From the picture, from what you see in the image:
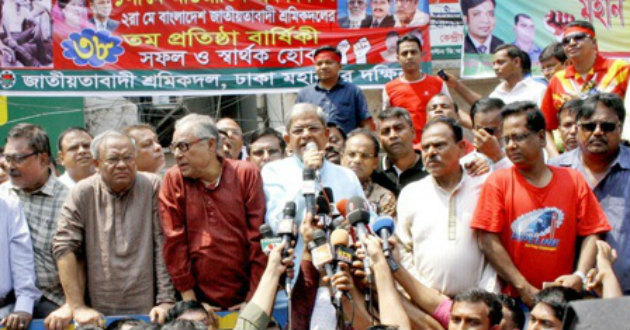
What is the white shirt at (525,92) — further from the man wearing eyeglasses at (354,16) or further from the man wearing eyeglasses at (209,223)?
the man wearing eyeglasses at (209,223)

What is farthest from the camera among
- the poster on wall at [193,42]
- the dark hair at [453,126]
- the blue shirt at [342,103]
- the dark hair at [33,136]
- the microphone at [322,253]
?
the poster on wall at [193,42]

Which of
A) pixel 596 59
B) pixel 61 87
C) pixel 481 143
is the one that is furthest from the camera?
pixel 61 87

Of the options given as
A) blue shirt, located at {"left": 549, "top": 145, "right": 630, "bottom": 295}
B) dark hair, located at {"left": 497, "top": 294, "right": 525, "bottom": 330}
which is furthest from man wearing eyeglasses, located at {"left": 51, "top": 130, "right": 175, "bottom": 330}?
blue shirt, located at {"left": 549, "top": 145, "right": 630, "bottom": 295}

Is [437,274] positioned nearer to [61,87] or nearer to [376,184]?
[376,184]

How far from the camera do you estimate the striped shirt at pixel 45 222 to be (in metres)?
5.87

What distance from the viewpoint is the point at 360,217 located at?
4426 mm

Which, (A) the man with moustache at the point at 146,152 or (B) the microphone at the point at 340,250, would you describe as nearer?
(B) the microphone at the point at 340,250

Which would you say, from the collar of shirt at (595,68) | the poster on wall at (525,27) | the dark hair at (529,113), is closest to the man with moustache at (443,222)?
the dark hair at (529,113)

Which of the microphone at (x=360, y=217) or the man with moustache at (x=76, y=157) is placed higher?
the man with moustache at (x=76, y=157)

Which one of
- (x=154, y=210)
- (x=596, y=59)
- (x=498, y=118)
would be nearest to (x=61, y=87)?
(x=154, y=210)

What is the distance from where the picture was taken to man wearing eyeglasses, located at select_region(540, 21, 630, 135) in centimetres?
732

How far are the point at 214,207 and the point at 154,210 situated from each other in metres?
0.46

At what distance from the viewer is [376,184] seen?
21.7 ft

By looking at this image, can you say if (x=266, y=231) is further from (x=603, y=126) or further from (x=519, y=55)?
(x=519, y=55)
